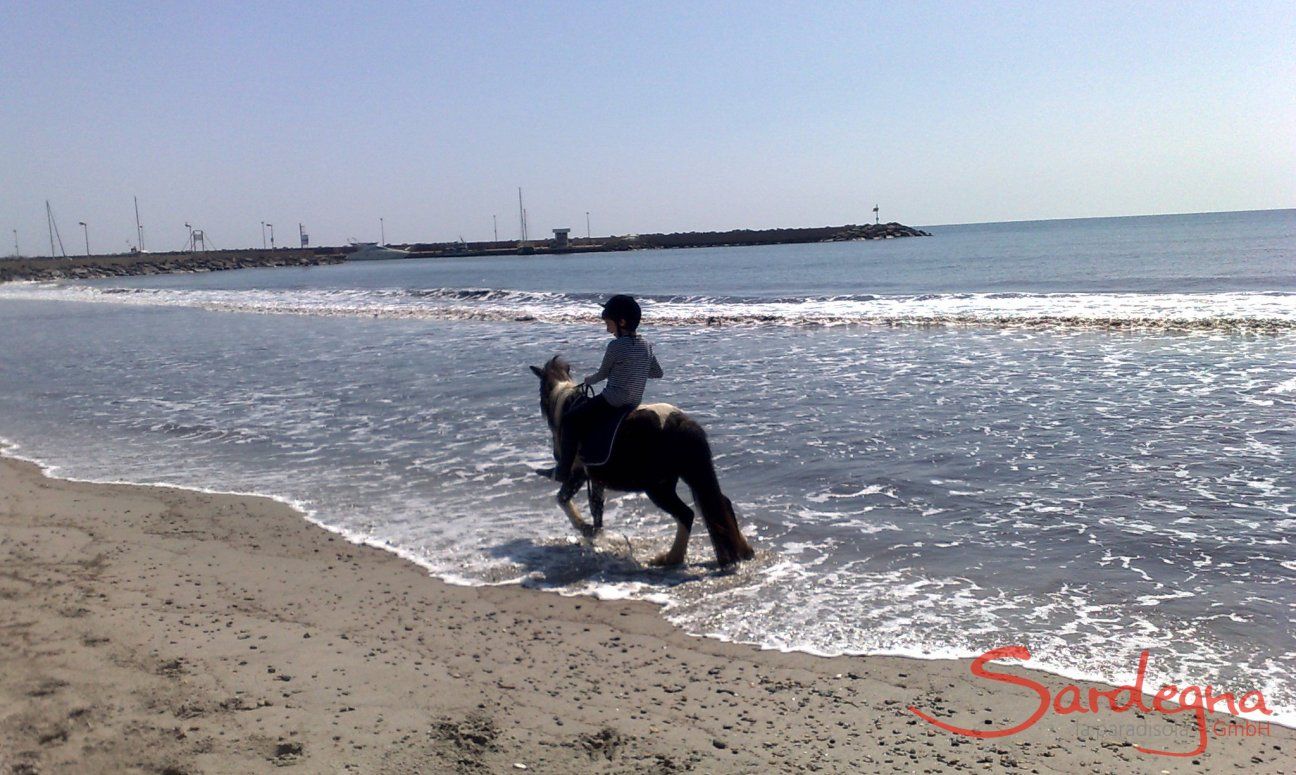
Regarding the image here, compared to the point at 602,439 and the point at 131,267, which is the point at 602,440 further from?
the point at 131,267

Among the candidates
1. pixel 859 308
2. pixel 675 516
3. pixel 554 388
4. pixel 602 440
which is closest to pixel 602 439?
pixel 602 440

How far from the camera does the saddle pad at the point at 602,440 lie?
6.52m

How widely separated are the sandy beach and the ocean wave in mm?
18024

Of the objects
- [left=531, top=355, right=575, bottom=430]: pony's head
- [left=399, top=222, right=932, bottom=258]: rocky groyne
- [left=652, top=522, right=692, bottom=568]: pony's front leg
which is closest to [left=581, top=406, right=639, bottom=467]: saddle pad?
[left=531, top=355, right=575, bottom=430]: pony's head

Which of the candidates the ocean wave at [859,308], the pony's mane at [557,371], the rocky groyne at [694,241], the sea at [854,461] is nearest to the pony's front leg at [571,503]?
the sea at [854,461]

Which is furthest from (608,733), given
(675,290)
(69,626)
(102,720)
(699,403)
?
(675,290)

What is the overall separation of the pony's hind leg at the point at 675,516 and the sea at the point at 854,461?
17 centimetres

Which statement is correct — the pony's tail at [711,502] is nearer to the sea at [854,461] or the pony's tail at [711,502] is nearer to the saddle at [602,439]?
the sea at [854,461]

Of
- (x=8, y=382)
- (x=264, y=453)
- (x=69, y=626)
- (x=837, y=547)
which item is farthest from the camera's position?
(x=8, y=382)

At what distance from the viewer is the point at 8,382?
17203 mm

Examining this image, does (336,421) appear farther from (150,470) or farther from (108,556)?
(108,556)

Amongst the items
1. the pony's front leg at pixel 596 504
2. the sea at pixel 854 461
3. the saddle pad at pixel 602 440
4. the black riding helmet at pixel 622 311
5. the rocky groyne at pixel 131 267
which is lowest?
the sea at pixel 854 461

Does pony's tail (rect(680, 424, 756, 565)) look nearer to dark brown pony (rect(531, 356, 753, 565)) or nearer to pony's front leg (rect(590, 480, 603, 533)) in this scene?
dark brown pony (rect(531, 356, 753, 565))

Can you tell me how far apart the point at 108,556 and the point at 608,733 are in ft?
15.3
